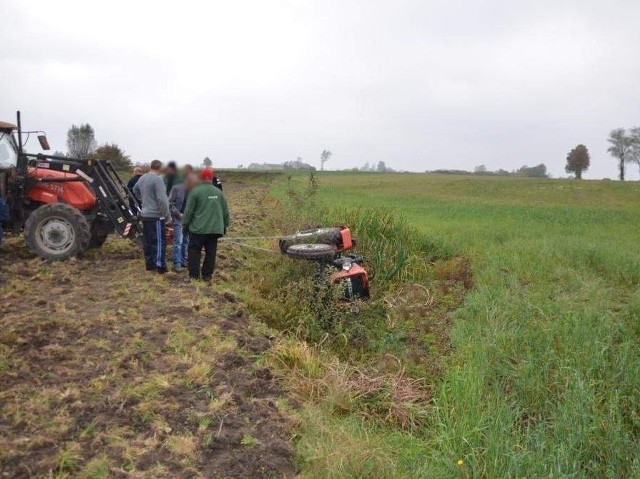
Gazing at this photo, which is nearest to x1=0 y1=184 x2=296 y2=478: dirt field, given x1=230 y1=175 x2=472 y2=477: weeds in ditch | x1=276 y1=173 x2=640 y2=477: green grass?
x1=230 y1=175 x2=472 y2=477: weeds in ditch

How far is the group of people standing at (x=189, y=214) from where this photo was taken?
7.50 m

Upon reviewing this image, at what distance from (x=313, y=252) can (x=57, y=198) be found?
14.1 feet

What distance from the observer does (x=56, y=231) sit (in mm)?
8422

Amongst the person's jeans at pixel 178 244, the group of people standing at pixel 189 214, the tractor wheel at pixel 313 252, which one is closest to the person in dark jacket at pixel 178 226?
the person's jeans at pixel 178 244

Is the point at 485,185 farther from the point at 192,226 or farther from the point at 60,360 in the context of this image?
the point at 60,360

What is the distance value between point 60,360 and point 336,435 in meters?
2.37

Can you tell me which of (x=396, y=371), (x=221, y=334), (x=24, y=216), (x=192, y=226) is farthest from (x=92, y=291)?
(x=396, y=371)

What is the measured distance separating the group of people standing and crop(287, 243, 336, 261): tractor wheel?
103 centimetres

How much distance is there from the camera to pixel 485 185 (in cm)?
4266

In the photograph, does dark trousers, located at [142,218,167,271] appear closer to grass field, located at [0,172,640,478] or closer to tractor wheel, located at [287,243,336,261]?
grass field, located at [0,172,640,478]

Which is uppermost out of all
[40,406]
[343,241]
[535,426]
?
[343,241]

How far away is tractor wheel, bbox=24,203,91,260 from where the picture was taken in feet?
27.3

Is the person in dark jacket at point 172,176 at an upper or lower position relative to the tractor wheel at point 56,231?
upper

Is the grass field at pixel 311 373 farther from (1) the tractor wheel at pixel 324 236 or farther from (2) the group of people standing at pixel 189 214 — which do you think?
(1) the tractor wheel at pixel 324 236
